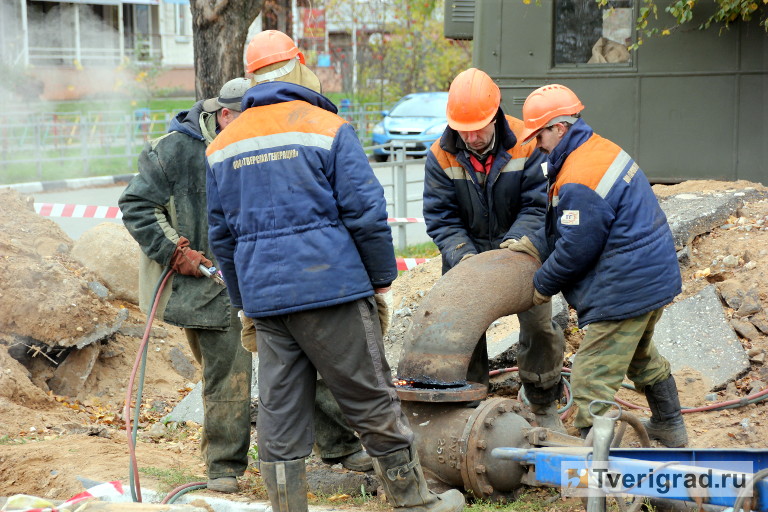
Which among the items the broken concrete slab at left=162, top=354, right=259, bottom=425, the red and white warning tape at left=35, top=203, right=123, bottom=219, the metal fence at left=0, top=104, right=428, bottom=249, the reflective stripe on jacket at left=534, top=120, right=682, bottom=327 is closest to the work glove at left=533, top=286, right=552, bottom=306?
the reflective stripe on jacket at left=534, top=120, right=682, bottom=327

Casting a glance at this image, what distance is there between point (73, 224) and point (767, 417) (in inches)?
398

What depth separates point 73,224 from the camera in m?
13.0

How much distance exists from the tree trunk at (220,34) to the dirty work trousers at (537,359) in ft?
16.6

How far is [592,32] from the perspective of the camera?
990cm

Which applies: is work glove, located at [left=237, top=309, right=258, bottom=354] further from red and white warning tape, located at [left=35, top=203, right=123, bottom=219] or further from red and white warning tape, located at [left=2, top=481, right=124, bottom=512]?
red and white warning tape, located at [left=35, top=203, right=123, bottom=219]

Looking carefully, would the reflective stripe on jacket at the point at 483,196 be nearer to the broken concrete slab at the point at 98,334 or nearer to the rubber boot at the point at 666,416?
the rubber boot at the point at 666,416

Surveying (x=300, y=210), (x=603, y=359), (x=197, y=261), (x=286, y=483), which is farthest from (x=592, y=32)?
(x=286, y=483)

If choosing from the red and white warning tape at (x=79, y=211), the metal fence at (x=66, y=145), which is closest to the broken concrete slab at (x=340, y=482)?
the red and white warning tape at (x=79, y=211)

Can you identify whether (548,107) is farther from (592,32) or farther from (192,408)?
(592,32)

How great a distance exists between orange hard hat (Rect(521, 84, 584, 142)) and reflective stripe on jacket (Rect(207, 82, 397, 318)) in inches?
43.6

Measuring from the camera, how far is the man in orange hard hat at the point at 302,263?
3.76 meters

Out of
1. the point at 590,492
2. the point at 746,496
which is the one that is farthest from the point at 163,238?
the point at 746,496

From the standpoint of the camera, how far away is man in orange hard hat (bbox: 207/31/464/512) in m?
3.76

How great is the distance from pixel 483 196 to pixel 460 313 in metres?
0.90
